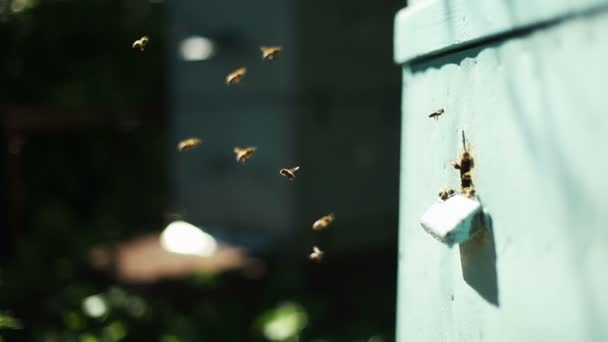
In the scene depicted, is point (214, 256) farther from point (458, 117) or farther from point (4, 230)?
point (458, 117)

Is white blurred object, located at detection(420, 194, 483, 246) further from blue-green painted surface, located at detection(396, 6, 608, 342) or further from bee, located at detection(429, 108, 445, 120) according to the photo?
bee, located at detection(429, 108, 445, 120)

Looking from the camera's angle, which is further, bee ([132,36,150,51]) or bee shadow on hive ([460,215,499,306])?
bee ([132,36,150,51])

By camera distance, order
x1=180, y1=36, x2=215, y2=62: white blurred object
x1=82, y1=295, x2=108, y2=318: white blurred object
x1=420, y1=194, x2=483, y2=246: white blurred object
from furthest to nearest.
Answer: x1=180, y1=36, x2=215, y2=62: white blurred object
x1=82, y1=295, x2=108, y2=318: white blurred object
x1=420, y1=194, x2=483, y2=246: white blurred object

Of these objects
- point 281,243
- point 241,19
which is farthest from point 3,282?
point 241,19

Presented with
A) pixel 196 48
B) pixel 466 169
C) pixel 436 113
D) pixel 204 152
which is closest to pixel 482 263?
pixel 466 169

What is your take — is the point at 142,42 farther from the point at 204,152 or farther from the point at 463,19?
the point at 204,152

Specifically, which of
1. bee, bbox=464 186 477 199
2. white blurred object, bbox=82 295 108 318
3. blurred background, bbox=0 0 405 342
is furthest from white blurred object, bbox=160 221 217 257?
bee, bbox=464 186 477 199

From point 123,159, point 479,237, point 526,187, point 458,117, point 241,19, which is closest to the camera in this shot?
point 526,187
